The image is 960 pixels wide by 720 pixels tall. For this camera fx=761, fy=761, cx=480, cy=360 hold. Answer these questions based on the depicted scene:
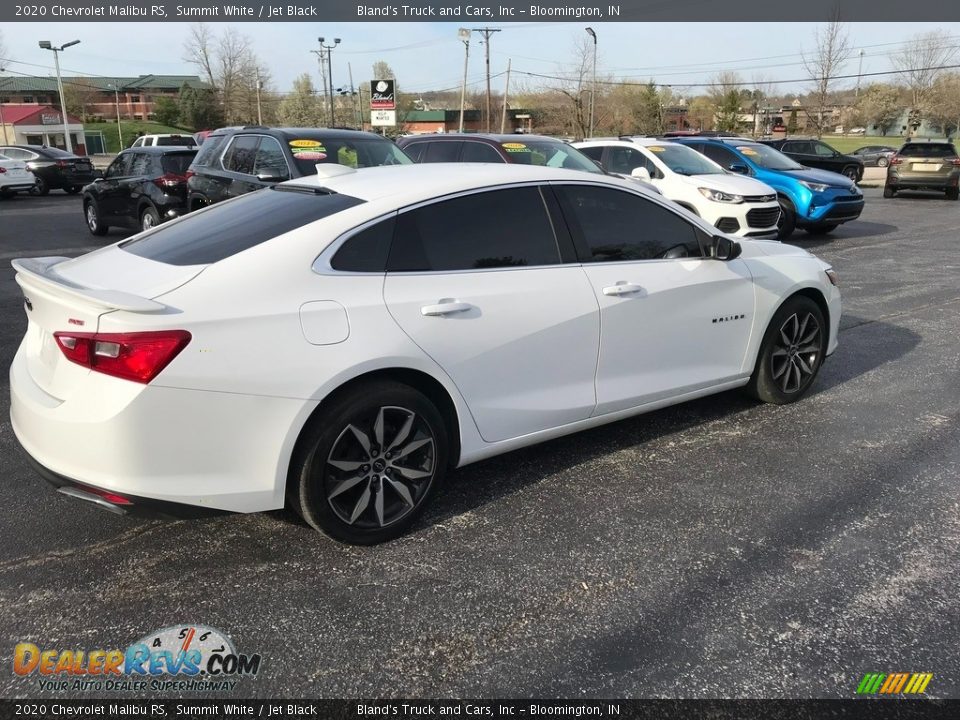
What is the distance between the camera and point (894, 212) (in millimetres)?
18297

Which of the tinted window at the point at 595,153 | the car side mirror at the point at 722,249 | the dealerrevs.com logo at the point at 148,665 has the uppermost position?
the tinted window at the point at 595,153

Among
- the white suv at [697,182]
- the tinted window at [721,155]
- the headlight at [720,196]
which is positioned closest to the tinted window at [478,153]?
the white suv at [697,182]

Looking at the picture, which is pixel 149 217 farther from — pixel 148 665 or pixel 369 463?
pixel 148 665

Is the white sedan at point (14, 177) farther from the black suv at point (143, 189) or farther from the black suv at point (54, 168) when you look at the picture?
the black suv at point (143, 189)

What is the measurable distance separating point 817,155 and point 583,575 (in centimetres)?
2345

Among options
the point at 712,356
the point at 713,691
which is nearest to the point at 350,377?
the point at 713,691

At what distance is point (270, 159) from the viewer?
907cm

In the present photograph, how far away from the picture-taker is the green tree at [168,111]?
246 feet

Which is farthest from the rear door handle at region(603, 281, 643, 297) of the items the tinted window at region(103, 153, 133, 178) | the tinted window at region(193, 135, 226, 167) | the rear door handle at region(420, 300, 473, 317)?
the tinted window at region(103, 153, 133, 178)

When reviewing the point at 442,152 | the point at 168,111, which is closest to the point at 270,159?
the point at 442,152

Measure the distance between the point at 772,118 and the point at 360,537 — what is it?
8956 cm

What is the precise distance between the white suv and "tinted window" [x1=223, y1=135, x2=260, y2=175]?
17.7 ft

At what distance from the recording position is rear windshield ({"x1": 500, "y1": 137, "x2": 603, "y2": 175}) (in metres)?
10.9

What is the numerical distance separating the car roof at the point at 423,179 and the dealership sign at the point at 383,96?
23.8 meters
